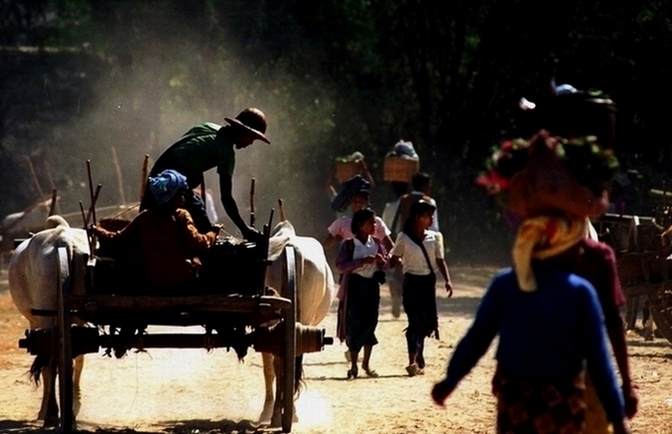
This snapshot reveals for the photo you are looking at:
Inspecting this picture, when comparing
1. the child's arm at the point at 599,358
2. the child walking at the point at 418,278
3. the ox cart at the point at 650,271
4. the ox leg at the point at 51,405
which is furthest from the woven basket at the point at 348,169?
the child's arm at the point at 599,358

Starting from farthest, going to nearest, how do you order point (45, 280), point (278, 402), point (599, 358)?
point (45, 280), point (278, 402), point (599, 358)

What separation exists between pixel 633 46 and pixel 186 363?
1243 centimetres

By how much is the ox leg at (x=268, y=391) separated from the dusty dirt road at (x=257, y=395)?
100 millimetres

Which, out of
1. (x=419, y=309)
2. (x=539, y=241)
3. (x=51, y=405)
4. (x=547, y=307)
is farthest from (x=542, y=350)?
(x=419, y=309)

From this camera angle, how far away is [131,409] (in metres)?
9.78

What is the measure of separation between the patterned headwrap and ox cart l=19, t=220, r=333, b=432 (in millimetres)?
430

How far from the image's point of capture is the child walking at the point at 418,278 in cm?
1145

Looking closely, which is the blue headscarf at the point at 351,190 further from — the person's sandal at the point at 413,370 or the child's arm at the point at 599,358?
the child's arm at the point at 599,358

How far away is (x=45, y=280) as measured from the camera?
363 inches

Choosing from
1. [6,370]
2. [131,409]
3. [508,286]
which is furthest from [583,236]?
[6,370]

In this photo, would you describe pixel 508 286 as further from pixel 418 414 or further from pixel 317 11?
pixel 317 11

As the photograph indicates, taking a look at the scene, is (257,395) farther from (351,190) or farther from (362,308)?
(351,190)

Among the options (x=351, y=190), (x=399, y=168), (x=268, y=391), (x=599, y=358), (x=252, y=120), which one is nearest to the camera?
(x=599, y=358)

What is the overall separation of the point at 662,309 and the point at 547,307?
8.12 meters
